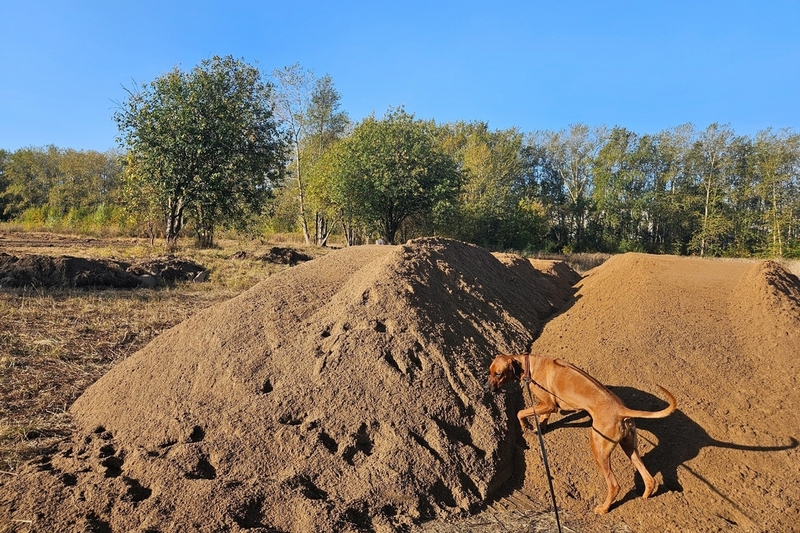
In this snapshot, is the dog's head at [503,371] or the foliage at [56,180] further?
the foliage at [56,180]

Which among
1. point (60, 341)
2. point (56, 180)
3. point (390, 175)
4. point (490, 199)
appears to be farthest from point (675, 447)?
point (56, 180)

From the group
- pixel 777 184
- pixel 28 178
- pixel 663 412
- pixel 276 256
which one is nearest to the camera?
pixel 663 412

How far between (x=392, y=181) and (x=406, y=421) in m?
20.2

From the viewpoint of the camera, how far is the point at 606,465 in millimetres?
3633

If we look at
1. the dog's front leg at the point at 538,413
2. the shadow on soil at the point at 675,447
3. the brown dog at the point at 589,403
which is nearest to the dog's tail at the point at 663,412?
the brown dog at the point at 589,403

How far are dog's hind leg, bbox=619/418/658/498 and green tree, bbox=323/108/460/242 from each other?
20.3 meters

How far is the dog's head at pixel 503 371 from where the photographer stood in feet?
13.4

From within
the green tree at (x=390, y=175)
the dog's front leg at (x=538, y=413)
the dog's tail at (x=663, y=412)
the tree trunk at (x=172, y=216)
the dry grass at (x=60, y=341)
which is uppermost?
the green tree at (x=390, y=175)

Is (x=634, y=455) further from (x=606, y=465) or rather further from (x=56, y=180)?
(x=56, y=180)

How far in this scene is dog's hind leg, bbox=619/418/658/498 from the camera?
362 centimetres

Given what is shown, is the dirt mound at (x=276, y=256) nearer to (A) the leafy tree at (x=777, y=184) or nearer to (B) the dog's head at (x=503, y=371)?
(B) the dog's head at (x=503, y=371)

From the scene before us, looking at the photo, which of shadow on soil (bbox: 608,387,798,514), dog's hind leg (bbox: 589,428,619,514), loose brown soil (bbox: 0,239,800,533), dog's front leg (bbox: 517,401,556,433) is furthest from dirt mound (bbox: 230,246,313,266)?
dog's hind leg (bbox: 589,428,619,514)

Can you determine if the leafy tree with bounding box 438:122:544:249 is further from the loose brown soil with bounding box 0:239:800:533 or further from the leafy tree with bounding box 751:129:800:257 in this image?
the loose brown soil with bounding box 0:239:800:533

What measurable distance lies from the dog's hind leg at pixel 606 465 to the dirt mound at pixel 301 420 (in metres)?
0.75
